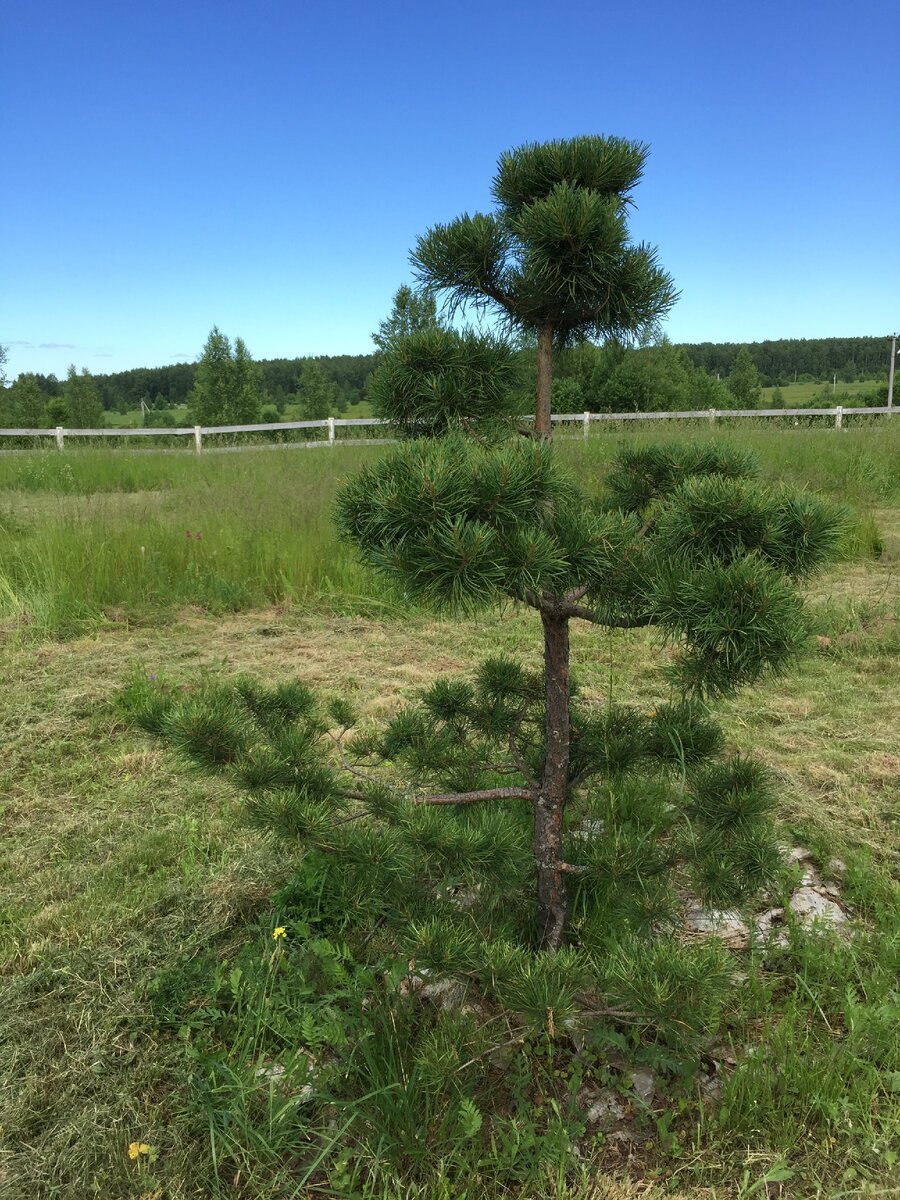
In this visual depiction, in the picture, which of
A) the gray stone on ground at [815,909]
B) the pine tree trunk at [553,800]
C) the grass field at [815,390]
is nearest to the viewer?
the pine tree trunk at [553,800]

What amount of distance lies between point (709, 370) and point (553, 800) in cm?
7069

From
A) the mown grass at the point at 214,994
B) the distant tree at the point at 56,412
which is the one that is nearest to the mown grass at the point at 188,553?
the mown grass at the point at 214,994

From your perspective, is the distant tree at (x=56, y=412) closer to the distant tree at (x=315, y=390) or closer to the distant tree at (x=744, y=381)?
the distant tree at (x=315, y=390)

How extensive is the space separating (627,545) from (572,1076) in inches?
43.6

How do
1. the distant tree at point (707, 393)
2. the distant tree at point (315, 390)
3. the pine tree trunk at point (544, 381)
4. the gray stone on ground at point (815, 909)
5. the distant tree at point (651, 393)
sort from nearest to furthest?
the pine tree trunk at point (544, 381)
the gray stone on ground at point (815, 909)
the distant tree at point (651, 393)
the distant tree at point (707, 393)
the distant tree at point (315, 390)

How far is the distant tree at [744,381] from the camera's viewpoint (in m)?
62.4

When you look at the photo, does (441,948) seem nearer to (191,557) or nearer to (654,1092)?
(654,1092)

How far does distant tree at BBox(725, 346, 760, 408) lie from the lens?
205ft

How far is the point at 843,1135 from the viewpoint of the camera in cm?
151

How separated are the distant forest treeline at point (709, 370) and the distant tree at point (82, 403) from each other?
11065mm

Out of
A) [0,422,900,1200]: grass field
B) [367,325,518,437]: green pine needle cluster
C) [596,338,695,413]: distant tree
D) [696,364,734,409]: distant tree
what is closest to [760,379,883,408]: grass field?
[696,364,734,409]: distant tree

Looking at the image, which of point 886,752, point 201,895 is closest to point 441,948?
point 201,895

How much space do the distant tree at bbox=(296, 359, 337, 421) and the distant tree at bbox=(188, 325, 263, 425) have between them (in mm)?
7236

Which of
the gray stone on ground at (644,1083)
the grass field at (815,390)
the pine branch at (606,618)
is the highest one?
the grass field at (815,390)
